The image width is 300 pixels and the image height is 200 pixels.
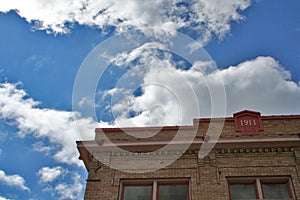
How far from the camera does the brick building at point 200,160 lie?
1138cm

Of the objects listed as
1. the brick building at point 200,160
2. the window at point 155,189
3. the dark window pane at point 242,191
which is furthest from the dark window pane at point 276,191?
the window at point 155,189

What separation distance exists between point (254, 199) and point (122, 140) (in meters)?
5.11

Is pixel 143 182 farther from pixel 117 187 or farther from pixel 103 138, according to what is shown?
pixel 103 138

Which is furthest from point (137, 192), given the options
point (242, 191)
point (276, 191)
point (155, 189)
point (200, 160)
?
point (276, 191)

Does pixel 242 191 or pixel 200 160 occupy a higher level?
pixel 200 160

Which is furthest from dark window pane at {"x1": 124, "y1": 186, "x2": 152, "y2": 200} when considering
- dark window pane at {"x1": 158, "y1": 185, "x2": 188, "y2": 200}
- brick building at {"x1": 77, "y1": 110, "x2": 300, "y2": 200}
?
dark window pane at {"x1": 158, "y1": 185, "x2": 188, "y2": 200}

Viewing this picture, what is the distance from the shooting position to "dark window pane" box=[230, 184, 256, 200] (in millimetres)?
11164

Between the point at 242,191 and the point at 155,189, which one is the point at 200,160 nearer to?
the point at 242,191

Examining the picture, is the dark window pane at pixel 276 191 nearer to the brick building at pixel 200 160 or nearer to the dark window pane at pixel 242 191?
the brick building at pixel 200 160

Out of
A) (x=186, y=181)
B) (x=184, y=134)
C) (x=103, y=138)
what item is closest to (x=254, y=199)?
(x=186, y=181)

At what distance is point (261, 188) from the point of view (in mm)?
11234

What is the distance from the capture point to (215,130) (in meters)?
12.8

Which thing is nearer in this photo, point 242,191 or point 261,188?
point 261,188

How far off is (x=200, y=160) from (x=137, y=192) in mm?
2521
